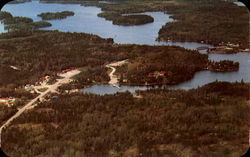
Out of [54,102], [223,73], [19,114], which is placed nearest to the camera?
[19,114]

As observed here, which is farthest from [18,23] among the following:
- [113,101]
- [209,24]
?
[113,101]

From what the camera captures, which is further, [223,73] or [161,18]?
[161,18]

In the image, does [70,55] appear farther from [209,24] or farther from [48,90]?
[209,24]

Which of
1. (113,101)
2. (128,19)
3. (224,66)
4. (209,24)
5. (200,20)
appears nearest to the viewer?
(113,101)

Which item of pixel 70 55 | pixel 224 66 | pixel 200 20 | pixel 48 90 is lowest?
pixel 48 90

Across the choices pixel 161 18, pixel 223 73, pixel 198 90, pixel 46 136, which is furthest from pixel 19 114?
pixel 161 18

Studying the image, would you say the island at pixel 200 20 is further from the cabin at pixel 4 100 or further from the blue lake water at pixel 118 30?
the cabin at pixel 4 100

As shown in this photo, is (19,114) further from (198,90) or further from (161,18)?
(161,18)
